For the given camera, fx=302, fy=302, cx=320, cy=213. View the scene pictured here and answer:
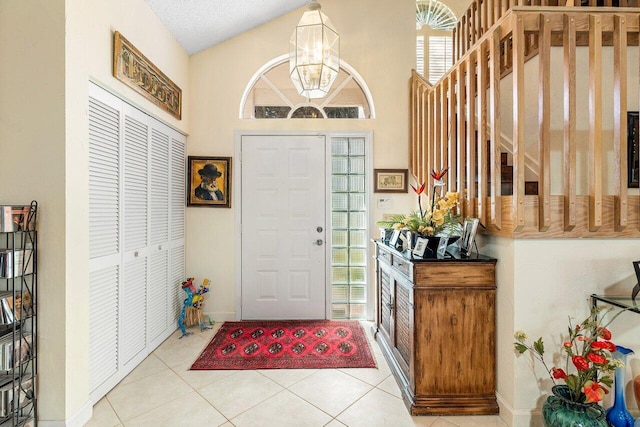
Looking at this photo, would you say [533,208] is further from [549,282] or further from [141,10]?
[141,10]

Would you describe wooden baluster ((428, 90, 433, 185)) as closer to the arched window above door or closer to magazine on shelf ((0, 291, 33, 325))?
the arched window above door

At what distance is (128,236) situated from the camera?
242 cm

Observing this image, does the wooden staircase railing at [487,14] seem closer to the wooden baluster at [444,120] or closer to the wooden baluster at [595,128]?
the wooden baluster at [444,120]

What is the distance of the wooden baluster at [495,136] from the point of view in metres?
1.85

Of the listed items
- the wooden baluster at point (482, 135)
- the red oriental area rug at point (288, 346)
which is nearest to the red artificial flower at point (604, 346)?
the wooden baluster at point (482, 135)

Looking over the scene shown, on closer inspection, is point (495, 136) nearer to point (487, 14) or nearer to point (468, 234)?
point (468, 234)

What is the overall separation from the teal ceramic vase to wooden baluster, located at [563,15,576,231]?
90cm

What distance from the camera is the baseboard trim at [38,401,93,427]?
1.71 metres

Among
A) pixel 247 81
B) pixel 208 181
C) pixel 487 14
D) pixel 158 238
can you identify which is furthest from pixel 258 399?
pixel 487 14

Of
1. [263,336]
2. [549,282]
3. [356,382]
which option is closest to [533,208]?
[549,282]

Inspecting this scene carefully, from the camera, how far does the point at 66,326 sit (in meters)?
1.74

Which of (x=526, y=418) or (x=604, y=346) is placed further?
(x=526, y=418)

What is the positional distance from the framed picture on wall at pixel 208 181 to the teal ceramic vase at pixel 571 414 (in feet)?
10.5

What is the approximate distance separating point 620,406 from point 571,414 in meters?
0.37
